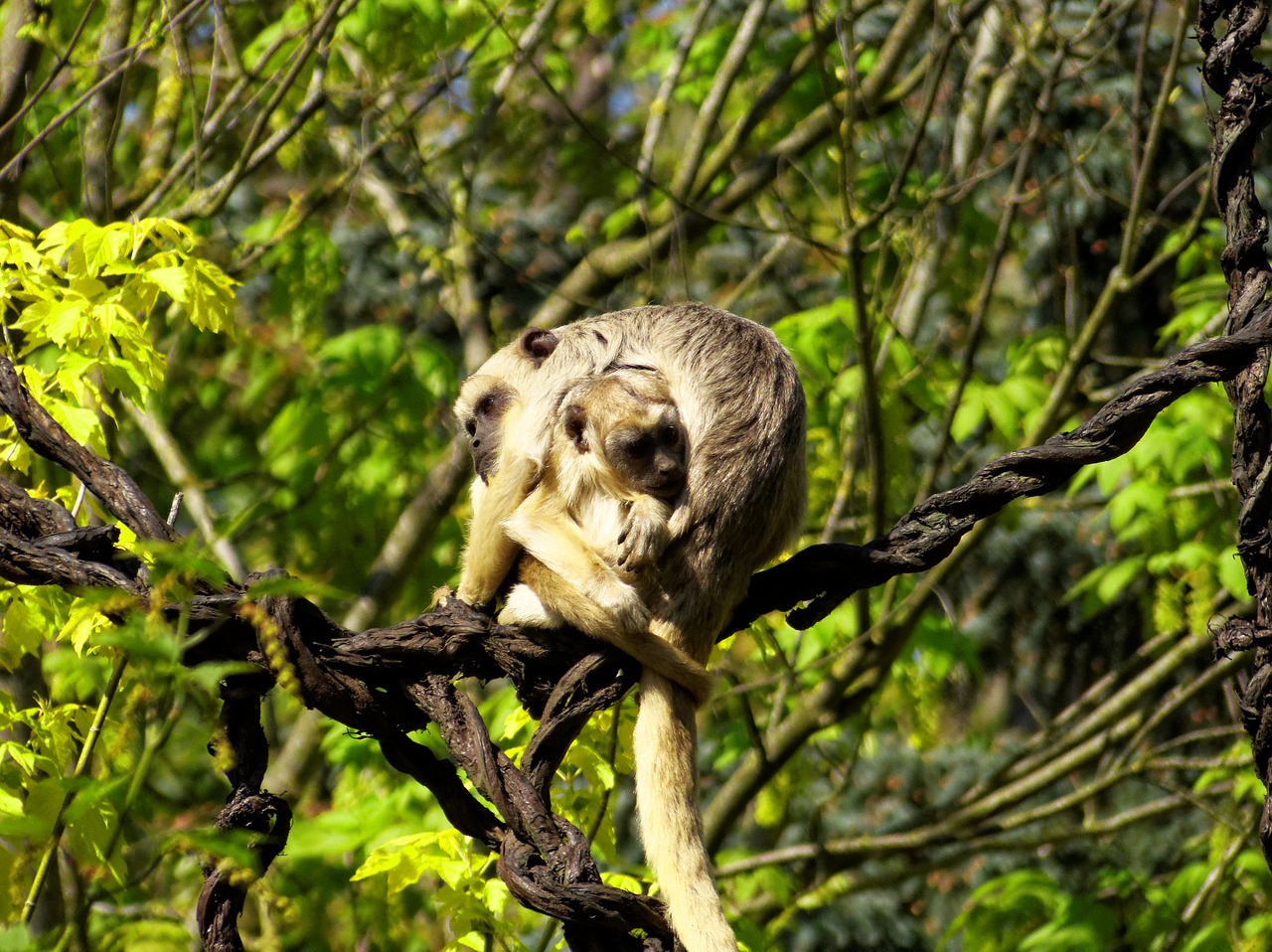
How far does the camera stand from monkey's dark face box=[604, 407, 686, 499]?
295cm

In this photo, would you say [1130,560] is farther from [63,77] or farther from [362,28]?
[63,77]

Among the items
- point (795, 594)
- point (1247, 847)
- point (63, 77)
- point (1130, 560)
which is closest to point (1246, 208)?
point (795, 594)

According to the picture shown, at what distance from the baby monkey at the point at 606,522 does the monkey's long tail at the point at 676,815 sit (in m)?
0.08

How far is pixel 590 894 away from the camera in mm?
2080

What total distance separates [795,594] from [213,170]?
17.4 ft

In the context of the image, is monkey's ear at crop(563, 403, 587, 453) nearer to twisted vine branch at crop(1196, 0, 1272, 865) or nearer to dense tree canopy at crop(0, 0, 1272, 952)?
dense tree canopy at crop(0, 0, 1272, 952)

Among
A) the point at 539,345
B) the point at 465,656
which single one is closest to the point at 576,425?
the point at 539,345

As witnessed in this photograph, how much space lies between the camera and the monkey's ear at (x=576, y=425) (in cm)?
304

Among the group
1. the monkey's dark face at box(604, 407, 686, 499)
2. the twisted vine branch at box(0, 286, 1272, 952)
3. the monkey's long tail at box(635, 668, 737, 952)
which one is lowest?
the monkey's long tail at box(635, 668, 737, 952)

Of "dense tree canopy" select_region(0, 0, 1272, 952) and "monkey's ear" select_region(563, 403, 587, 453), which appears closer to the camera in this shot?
"dense tree canopy" select_region(0, 0, 1272, 952)

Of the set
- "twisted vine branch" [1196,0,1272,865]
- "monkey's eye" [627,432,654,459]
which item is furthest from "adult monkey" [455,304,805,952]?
"twisted vine branch" [1196,0,1272,865]

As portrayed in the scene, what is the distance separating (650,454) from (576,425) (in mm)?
201

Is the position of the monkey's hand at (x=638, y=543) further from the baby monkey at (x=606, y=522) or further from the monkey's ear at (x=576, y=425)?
the monkey's ear at (x=576, y=425)

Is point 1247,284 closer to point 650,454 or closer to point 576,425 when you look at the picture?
point 650,454
